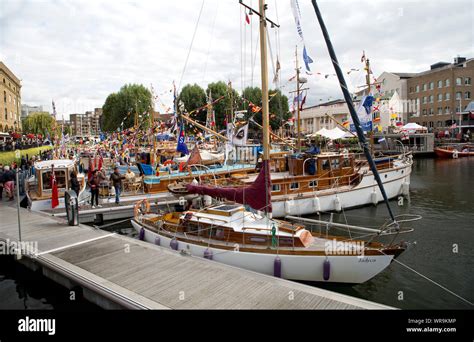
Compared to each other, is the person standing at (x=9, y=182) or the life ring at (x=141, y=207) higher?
the person standing at (x=9, y=182)

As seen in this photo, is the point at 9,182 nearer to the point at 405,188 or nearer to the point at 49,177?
the point at 49,177

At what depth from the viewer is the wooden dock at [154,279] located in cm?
736

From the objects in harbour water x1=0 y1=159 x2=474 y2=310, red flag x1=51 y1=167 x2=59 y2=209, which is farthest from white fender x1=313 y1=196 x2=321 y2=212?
red flag x1=51 y1=167 x2=59 y2=209

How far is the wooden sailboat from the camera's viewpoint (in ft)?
31.2

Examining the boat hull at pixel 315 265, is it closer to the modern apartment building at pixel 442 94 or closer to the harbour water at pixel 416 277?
the harbour water at pixel 416 277

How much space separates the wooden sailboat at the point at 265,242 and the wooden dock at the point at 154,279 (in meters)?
1.00

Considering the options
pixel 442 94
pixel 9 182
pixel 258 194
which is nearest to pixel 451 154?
pixel 442 94

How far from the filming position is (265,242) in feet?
34.2

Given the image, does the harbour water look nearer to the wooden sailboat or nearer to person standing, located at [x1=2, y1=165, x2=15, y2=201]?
the wooden sailboat

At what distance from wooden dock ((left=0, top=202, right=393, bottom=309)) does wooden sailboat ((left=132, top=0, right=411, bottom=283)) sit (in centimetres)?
100

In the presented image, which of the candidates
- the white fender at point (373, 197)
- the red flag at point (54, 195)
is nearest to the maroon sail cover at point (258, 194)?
the red flag at point (54, 195)

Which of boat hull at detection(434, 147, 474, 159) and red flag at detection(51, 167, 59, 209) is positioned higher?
boat hull at detection(434, 147, 474, 159)
